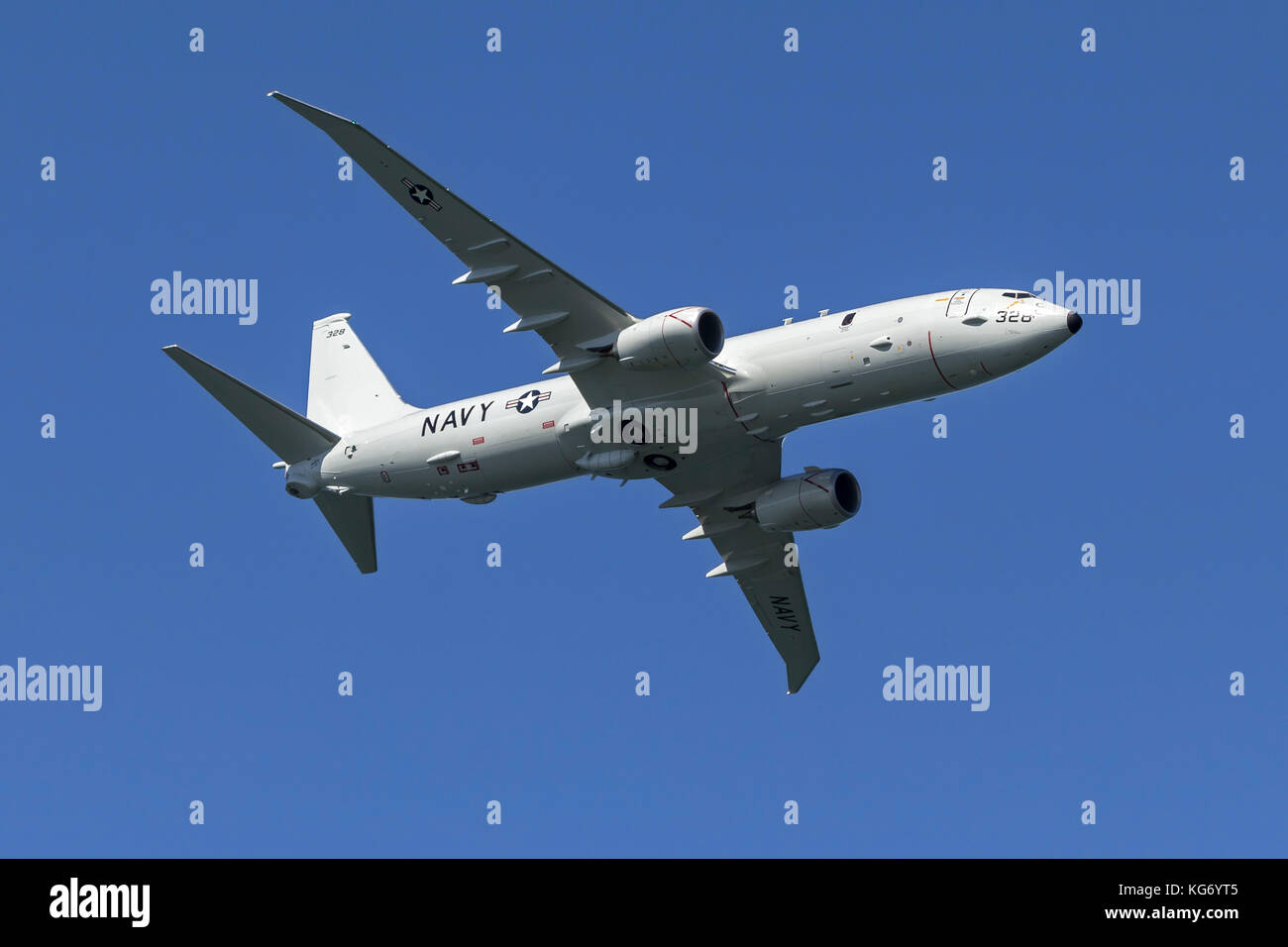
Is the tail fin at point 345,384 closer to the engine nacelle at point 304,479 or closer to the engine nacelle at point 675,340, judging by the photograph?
the engine nacelle at point 304,479

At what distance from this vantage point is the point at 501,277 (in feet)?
150

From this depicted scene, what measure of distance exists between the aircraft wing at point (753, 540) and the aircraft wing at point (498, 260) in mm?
5323

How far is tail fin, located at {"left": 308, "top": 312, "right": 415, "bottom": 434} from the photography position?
53812 millimetres

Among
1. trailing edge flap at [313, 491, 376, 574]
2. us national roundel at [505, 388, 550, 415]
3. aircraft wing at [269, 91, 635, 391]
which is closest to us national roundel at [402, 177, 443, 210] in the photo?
aircraft wing at [269, 91, 635, 391]

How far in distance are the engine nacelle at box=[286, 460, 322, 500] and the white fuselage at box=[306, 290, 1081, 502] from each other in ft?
0.88

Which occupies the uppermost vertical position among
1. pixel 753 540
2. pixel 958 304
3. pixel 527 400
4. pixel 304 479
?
pixel 958 304

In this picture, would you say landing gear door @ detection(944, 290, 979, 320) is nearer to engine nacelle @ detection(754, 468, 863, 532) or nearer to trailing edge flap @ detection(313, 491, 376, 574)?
engine nacelle @ detection(754, 468, 863, 532)

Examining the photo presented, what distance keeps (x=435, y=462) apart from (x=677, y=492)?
24.8ft

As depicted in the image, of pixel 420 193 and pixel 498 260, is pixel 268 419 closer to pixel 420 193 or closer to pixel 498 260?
pixel 498 260

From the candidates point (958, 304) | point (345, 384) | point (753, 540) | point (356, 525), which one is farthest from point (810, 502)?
point (345, 384)

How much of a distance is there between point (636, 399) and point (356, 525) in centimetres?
1284

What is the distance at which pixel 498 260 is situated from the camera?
4569cm
